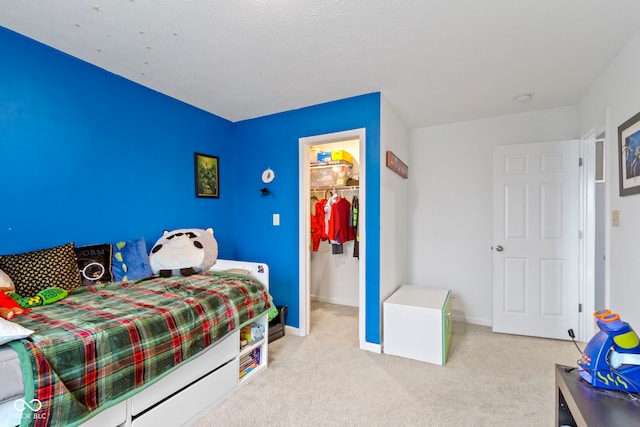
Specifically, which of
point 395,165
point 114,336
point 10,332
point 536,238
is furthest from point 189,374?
point 536,238

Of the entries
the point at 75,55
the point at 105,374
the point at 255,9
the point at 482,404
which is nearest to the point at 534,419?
the point at 482,404

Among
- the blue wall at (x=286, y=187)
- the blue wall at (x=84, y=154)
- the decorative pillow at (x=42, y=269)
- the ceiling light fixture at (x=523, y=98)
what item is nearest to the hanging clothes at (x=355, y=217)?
the blue wall at (x=286, y=187)

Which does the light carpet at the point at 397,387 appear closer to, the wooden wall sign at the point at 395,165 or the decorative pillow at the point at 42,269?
the decorative pillow at the point at 42,269

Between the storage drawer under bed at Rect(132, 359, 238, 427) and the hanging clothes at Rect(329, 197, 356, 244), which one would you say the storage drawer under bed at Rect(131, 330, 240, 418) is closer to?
the storage drawer under bed at Rect(132, 359, 238, 427)

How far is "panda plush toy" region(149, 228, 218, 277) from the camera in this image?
226cm

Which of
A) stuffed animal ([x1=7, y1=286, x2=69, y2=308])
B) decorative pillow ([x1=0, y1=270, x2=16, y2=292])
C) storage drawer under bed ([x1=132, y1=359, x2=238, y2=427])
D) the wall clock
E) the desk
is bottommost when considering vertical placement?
storage drawer under bed ([x1=132, y1=359, x2=238, y2=427])

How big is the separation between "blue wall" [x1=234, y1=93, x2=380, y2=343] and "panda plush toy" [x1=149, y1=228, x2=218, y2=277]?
2.87 feet

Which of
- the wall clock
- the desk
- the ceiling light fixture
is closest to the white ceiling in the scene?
the ceiling light fixture

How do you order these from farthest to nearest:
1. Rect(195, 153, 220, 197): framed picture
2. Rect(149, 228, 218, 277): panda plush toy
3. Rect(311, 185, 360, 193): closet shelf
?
Rect(311, 185, 360, 193): closet shelf
Rect(195, 153, 220, 197): framed picture
Rect(149, 228, 218, 277): panda plush toy

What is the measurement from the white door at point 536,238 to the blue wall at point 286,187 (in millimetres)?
1469

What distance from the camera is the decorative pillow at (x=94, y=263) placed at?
1979mm

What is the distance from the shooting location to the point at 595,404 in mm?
981

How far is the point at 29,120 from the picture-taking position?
72.9 inches

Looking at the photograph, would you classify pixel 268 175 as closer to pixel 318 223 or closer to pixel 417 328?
pixel 318 223
